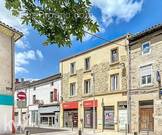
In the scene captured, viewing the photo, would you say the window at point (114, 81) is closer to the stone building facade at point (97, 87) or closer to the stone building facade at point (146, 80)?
the stone building facade at point (97, 87)

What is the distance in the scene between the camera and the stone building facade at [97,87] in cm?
3512

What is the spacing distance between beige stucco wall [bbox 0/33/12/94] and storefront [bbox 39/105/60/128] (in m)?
28.6

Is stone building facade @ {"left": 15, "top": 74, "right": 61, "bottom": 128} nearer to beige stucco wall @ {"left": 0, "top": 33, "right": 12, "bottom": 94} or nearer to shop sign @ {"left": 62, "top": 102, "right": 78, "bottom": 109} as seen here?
shop sign @ {"left": 62, "top": 102, "right": 78, "bottom": 109}

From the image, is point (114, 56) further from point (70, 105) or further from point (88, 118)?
point (70, 105)

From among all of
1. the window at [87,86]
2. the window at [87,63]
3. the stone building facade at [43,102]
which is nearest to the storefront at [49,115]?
the stone building facade at [43,102]

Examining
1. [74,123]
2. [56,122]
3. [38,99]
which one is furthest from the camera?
[38,99]

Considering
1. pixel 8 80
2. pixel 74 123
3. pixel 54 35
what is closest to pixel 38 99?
pixel 74 123

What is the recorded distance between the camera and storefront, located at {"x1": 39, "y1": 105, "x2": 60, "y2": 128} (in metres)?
48.0

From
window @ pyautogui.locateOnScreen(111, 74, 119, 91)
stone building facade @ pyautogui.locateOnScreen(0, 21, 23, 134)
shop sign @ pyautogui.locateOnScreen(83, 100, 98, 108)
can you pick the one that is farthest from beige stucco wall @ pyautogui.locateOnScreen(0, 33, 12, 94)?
shop sign @ pyautogui.locateOnScreen(83, 100, 98, 108)

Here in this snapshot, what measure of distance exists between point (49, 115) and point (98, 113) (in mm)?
13272

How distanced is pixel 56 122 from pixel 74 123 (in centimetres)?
516

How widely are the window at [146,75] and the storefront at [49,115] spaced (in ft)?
58.2

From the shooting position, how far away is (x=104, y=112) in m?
37.7

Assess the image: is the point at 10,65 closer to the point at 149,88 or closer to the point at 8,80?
the point at 8,80
